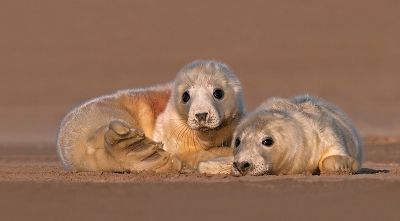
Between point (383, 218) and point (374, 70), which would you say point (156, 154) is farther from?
point (374, 70)

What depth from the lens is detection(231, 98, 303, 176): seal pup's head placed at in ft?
26.9

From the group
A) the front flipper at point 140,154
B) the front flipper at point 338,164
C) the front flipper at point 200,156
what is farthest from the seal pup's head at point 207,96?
the front flipper at point 338,164

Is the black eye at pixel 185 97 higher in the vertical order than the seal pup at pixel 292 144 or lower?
higher

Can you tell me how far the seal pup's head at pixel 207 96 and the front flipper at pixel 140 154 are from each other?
38 cm

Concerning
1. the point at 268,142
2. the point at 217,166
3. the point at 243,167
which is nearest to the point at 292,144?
the point at 268,142

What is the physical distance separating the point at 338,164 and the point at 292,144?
450 mm

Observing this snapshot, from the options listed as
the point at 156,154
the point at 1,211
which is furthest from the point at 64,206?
the point at 156,154

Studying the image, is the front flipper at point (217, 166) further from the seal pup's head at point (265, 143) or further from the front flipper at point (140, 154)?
the front flipper at point (140, 154)

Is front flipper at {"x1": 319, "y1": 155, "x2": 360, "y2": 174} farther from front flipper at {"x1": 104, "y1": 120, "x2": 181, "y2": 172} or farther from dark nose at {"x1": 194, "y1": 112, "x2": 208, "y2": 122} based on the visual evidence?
front flipper at {"x1": 104, "y1": 120, "x2": 181, "y2": 172}

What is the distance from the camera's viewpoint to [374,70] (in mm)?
28484

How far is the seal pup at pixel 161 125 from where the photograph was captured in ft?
28.7

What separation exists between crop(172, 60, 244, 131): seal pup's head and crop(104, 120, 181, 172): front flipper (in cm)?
38

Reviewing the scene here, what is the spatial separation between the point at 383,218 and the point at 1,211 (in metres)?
2.54

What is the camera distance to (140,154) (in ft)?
28.7
